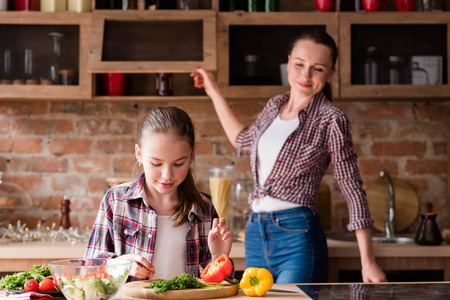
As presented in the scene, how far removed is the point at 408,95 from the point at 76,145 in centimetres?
173

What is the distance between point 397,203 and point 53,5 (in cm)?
203

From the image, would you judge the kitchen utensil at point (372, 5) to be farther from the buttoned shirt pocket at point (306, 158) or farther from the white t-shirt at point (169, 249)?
the white t-shirt at point (169, 249)

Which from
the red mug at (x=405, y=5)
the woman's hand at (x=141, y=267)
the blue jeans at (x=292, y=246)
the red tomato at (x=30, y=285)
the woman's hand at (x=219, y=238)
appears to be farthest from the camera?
the red mug at (x=405, y=5)

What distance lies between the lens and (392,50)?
3.08 m

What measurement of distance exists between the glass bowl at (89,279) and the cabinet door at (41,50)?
176 cm

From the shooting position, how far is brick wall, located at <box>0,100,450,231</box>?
3.33 meters

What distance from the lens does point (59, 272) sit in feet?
4.45

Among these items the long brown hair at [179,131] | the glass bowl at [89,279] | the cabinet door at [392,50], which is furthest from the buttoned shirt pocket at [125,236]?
the cabinet door at [392,50]

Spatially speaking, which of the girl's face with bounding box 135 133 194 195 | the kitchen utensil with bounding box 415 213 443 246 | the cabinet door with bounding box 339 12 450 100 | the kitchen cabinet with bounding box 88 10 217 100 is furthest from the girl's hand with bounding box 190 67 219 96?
the kitchen utensil with bounding box 415 213 443 246

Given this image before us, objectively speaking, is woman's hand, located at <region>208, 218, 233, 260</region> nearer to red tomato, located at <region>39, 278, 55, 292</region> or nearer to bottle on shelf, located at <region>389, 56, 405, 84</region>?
red tomato, located at <region>39, 278, 55, 292</region>

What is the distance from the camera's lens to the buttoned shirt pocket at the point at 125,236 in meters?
1.88

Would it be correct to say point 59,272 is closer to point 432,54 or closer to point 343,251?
point 343,251

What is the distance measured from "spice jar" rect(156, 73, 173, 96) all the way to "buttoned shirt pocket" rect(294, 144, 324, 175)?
1.01m

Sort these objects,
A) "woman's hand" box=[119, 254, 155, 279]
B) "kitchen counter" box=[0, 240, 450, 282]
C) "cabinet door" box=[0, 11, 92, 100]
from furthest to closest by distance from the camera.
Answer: "cabinet door" box=[0, 11, 92, 100] < "kitchen counter" box=[0, 240, 450, 282] < "woman's hand" box=[119, 254, 155, 279]
